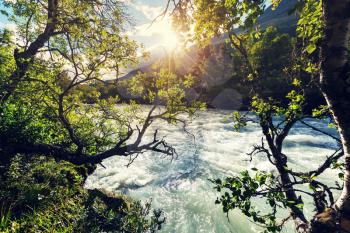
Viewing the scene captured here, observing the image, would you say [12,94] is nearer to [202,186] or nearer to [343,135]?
[202,186]

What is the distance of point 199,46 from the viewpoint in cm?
447

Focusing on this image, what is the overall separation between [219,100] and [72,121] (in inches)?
1885

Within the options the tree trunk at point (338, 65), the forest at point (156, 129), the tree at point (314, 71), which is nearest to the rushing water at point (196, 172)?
the forest at point (156, 129)

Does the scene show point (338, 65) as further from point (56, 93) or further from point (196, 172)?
point (196, 172)

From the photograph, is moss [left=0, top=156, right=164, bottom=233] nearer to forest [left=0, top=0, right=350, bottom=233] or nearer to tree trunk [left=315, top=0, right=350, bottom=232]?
forest [left=0, top=0, right=350, bottom=233]

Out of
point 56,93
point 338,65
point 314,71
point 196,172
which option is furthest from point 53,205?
point 196,172

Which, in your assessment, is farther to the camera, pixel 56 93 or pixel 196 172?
pixel 196 172

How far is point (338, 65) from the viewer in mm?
2461

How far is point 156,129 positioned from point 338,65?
25.5 feet

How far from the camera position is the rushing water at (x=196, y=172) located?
10.3m

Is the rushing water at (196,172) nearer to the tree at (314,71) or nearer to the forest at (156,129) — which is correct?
the forest at (156,129)

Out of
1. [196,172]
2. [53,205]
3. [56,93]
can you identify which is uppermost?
[56,93]

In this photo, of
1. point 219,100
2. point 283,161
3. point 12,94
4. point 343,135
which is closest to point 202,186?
point 283,161

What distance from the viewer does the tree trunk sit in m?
2.37
